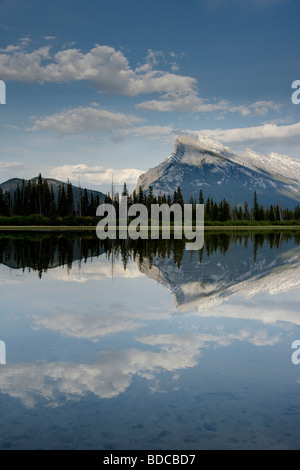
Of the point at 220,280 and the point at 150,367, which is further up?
the point at 220,280

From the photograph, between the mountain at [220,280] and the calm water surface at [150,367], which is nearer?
the calm water surface at [150,367]

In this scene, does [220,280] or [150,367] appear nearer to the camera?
[150,367]

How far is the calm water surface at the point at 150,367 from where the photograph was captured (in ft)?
13.5

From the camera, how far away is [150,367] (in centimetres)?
591

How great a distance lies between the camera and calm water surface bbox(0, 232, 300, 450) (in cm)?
412

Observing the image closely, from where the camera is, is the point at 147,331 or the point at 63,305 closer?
the point at 147,331

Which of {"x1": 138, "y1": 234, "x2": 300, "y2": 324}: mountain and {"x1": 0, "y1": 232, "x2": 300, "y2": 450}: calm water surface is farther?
{"x1": 138, "y1": 234, "x2": 300, "y2": 324}: mountain

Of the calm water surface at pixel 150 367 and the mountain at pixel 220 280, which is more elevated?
the mountain at pixel 220 280

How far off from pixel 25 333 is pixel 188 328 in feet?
9.53

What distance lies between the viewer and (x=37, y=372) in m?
5.77

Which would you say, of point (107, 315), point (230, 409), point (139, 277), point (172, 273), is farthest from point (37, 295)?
point (230, 409)

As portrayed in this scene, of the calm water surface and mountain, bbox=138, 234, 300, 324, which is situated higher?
mountain, bbox=138, 234, 300, 324
